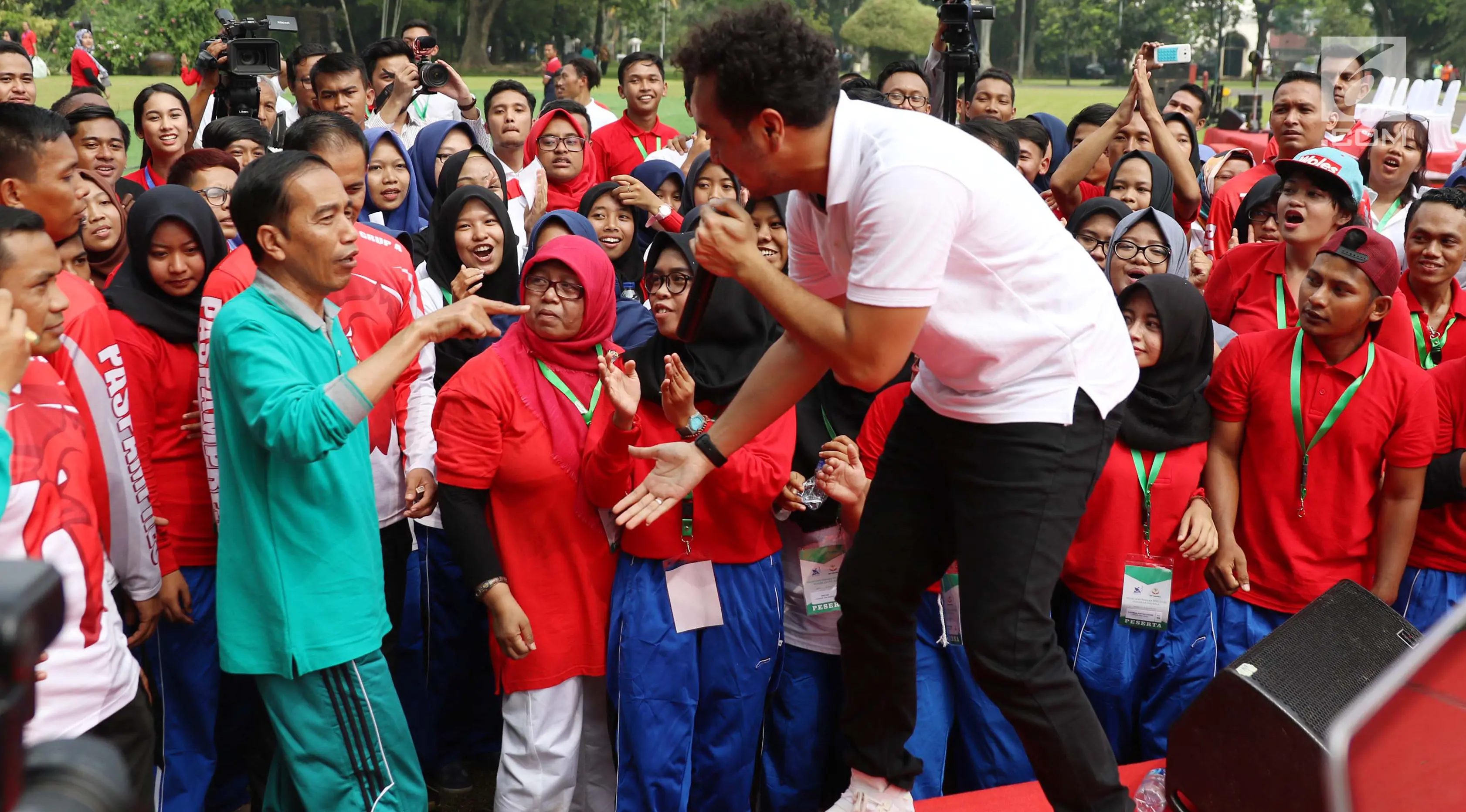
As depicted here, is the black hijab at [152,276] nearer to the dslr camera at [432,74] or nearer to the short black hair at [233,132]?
the short black hair at [233,132]

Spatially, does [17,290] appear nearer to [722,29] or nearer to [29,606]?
[722,29]

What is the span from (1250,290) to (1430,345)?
2.04ft

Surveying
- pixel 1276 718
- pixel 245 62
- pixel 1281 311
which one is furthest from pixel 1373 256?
pixel 245 62

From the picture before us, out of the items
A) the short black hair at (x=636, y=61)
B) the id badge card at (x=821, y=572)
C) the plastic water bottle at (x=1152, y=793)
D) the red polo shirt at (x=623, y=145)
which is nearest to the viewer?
the plastic water bottle at (x=1152, y=793)

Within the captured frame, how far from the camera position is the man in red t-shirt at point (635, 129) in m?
7.23

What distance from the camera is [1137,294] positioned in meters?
3.51

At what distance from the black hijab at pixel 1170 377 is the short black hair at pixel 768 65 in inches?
63.2

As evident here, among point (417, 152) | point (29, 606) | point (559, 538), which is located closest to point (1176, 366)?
point (559, 538)

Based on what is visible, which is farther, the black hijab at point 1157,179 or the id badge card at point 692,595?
the black hijab at point 1157,179

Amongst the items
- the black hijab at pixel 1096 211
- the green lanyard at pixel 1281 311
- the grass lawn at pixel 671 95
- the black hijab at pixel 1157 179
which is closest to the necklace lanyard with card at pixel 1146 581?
the green lanyard at pixel 1281 311

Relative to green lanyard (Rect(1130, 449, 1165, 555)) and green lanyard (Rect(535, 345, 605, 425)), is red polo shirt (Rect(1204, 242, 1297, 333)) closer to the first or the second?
green lanyard (Rect(1130, 449, 1165, 555))

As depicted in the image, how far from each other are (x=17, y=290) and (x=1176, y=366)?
2.90 meters

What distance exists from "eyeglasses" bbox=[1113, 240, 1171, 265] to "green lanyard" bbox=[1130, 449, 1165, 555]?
37.2 inches

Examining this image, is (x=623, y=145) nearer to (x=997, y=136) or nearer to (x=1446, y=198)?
(x=997, y=136)
